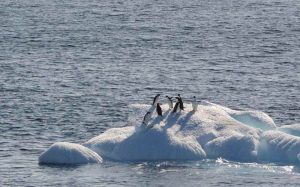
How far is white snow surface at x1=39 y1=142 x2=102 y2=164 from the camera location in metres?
70.9

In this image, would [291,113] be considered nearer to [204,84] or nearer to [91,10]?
[204,84]

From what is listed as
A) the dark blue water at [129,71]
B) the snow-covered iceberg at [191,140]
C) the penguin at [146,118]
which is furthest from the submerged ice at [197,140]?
the dark blue water at [129,71]

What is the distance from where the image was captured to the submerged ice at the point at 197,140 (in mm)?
71188

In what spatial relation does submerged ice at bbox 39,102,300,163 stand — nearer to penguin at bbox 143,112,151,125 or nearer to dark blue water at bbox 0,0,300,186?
penguin at bbox 143,112,151,125

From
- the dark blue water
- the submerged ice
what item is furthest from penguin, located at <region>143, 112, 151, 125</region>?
the dark blue water

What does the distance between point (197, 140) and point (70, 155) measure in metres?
8.61

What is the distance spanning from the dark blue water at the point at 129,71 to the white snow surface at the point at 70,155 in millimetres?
1127

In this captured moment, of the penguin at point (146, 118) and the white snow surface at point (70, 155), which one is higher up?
the penguin at point (146, 118)

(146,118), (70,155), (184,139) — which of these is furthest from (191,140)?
(70,155)

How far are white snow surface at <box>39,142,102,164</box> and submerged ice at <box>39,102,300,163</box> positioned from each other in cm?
138

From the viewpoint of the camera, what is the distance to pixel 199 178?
66.9 m

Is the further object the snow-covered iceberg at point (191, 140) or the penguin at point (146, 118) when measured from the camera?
the penguin at point (146, 118)

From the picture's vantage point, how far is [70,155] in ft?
233

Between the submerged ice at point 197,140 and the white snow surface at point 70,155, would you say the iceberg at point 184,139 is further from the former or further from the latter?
the white snow surface at point 70,155
